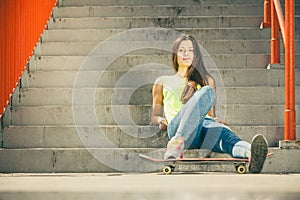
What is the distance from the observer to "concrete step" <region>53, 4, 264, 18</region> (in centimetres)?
902

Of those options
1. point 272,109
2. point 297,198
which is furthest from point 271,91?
point 297,198

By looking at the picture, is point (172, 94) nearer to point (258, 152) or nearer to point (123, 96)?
point (123, 96)

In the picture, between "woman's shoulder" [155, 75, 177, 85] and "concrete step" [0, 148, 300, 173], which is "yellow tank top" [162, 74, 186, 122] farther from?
"concrete step" [0, 148, 300, 173]

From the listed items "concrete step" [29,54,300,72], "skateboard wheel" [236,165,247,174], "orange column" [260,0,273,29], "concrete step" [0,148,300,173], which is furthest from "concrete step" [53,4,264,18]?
"skateboard wheel" [236,165,247,174]

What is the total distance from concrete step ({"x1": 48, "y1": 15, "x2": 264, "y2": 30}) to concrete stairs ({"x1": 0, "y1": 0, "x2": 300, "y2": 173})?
10mm

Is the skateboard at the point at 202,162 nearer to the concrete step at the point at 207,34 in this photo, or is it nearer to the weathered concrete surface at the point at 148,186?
the weathered concrete surface at the point at 148,186

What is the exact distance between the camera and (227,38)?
8547 mm

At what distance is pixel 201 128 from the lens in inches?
259

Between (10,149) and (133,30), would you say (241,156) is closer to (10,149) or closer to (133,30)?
(10,149)

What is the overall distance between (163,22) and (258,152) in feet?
9.85

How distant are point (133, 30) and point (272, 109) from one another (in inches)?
78.8

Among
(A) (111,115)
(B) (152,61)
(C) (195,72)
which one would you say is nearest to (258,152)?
(C) (195,72)

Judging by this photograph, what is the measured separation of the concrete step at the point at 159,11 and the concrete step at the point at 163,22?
19 cm

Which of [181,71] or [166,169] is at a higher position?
[181,71]
